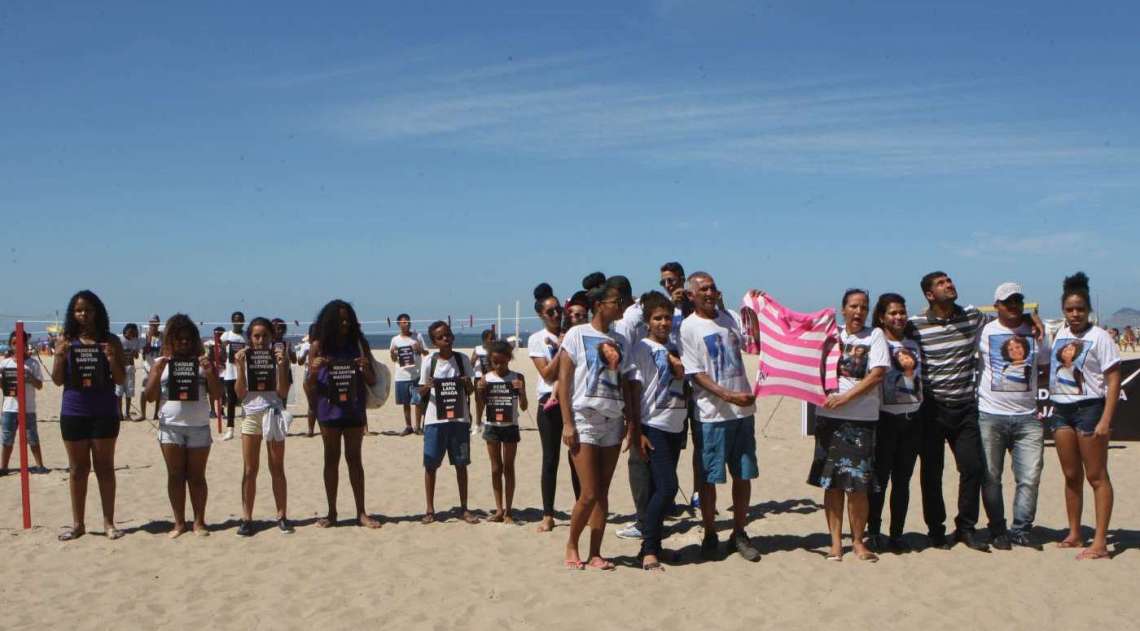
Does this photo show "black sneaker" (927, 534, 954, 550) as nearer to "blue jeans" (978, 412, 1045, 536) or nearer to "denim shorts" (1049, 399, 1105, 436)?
"blue jeans" (978, 412, 1045, 536)

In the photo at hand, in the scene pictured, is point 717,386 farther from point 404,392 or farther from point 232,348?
point 232,348

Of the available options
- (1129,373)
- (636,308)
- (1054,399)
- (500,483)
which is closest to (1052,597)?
(1054,399)

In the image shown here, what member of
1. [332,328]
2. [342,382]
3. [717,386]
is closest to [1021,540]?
[717,386]

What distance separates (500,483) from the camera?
7.39m

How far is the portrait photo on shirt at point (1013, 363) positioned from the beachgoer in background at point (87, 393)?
6138mm

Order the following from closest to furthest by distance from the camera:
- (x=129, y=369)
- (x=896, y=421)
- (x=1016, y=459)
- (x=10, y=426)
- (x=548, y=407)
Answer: (x=896, y=421)
(x=1016, y=459)
(x=548, y=407)
(x=10, y=426)
(x=129, y=369)

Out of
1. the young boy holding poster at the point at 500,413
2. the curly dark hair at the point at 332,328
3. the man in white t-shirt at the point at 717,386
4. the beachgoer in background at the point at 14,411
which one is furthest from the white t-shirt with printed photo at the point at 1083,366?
the beachgoer in background at the point at 14,411

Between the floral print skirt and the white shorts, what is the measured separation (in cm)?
137

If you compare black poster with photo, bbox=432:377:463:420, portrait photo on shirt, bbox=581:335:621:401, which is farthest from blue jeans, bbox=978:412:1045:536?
black poster with photo, bbox=432:377:463:420

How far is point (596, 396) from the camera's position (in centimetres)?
557

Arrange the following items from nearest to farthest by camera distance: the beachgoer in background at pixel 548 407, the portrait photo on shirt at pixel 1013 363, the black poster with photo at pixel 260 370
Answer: the portrait photo on shirt at pixel 1013 363 < the beachgoer in background at pixel 548 407 < the black poster with photo at pixel 260 370

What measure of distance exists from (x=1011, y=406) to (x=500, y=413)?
3.62 m

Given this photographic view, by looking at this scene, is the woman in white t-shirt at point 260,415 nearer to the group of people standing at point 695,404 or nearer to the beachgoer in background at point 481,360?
the group of people standing at point 695,404

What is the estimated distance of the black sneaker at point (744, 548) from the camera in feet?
19.9
